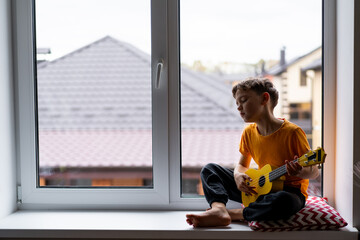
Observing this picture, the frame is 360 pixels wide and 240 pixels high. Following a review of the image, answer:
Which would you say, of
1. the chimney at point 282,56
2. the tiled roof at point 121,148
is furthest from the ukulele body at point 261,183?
the chimney at point 282,56

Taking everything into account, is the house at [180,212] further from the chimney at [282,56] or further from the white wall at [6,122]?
the chimney at [282,56]

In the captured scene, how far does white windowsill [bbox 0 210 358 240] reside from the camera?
4.35ft

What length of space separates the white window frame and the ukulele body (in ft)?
0.82

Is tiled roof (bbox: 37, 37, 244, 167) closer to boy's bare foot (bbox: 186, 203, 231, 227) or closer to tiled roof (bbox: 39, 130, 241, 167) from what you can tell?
tiled roof (bbox: 39, 130, 241, 167)

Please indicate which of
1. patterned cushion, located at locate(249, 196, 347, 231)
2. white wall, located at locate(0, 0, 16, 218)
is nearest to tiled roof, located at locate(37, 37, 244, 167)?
white wall, located at locate(0, 0, 16, 218)

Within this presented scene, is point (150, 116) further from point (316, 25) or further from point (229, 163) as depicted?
point (316, 25)

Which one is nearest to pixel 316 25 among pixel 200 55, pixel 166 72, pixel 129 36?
pixel 200 55

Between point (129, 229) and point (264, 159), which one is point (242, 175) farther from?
point (129, 229)

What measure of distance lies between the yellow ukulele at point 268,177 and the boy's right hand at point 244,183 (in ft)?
0.04

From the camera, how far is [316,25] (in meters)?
1.53

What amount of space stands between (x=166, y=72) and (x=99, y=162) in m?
0.46

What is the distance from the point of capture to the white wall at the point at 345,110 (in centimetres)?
133

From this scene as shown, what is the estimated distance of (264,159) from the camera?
140cm

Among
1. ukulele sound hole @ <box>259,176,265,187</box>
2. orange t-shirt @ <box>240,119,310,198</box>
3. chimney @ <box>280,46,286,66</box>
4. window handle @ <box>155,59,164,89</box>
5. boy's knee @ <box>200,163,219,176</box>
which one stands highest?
chimney @ <box>280,46,286,66</box>
